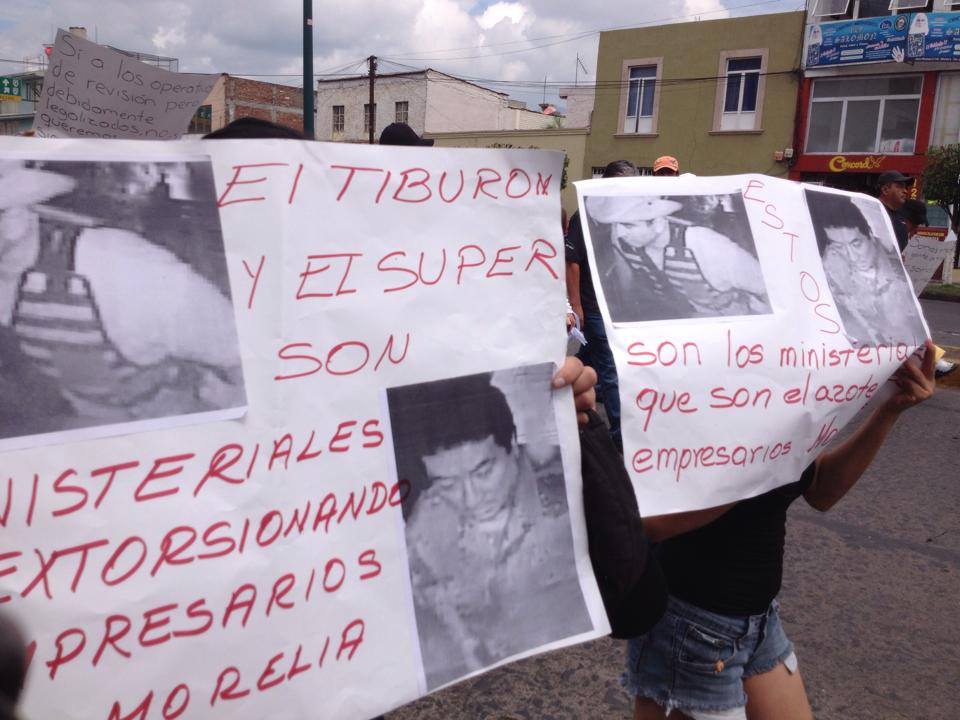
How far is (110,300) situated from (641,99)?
26.6 metres

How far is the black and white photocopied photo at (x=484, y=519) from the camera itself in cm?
112

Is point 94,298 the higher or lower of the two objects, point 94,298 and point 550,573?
the higher

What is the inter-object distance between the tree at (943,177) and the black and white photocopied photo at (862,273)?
62.8 ft

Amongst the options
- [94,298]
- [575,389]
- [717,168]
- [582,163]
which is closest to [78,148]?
[94,298]

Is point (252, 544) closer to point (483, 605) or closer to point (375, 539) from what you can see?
point (375, 539)

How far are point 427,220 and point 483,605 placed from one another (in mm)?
568

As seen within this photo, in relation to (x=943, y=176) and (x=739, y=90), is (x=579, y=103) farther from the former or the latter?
(x=943, y=176)

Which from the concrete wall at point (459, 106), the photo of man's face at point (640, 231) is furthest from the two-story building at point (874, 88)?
the photo of man's face at point (640, 231)

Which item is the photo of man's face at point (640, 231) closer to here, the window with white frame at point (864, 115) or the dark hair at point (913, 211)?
the dark hair at point (913, 211)

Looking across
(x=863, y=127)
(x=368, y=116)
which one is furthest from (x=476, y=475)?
(x=368, y=116)

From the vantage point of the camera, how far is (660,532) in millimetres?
1531

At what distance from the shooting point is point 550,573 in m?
1.22

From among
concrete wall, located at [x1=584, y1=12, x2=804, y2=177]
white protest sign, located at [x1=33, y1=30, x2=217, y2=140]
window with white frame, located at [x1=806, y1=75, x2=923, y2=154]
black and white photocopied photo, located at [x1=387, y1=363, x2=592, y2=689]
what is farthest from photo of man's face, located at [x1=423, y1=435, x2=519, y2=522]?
window with white frame, located at [x1=806, y1=75, x2=923, y2=154]

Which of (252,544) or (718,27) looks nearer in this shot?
(252,544)
